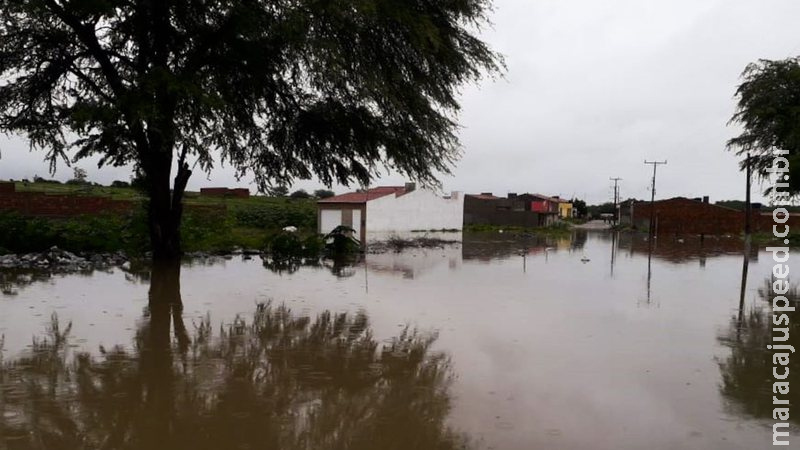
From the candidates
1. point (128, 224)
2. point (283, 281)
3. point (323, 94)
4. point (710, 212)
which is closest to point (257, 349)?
point (283, 281)

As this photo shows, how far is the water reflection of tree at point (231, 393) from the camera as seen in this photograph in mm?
4977

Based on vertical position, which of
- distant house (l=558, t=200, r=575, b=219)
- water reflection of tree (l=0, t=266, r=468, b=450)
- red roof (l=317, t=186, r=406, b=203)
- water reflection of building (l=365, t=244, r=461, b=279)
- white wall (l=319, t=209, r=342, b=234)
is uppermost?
distant house (l=558, t=200, r=575, b=219)

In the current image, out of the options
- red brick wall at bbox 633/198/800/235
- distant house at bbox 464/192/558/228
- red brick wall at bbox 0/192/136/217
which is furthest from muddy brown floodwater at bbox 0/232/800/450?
distant house at bbox 464/192/558/228

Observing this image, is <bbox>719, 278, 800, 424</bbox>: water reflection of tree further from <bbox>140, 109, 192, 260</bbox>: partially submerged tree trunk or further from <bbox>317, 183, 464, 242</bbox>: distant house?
<bbox>317, 183, 464, 242</bbox>: distant house

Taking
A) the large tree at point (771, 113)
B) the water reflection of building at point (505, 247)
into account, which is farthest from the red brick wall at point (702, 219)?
the large tree at point (771, 113)

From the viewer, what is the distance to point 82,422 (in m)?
5.18

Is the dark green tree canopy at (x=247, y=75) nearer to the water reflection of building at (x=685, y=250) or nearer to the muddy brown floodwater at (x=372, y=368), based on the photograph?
the muddy brown floodwater at (x=372, y=368)

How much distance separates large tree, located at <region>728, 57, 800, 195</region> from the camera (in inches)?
774

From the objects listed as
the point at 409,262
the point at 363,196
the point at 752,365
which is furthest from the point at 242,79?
the point at 363,196

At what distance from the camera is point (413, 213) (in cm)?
5659

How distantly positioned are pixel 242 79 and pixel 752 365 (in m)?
12.2

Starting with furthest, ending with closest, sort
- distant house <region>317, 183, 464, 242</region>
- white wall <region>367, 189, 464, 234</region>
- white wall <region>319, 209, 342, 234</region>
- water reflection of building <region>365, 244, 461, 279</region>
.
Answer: white wall <region>367, 189, 464, 234</region> → distant house <region>317, 183, 464, 242</region> → white wall <region>319, 209, 342, 234</region> → water reflection of building <region>365, 244, 461, 279</region>

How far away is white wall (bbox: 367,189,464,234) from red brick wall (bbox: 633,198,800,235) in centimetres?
2348

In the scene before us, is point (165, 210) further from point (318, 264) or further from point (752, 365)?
point (752, 365)
